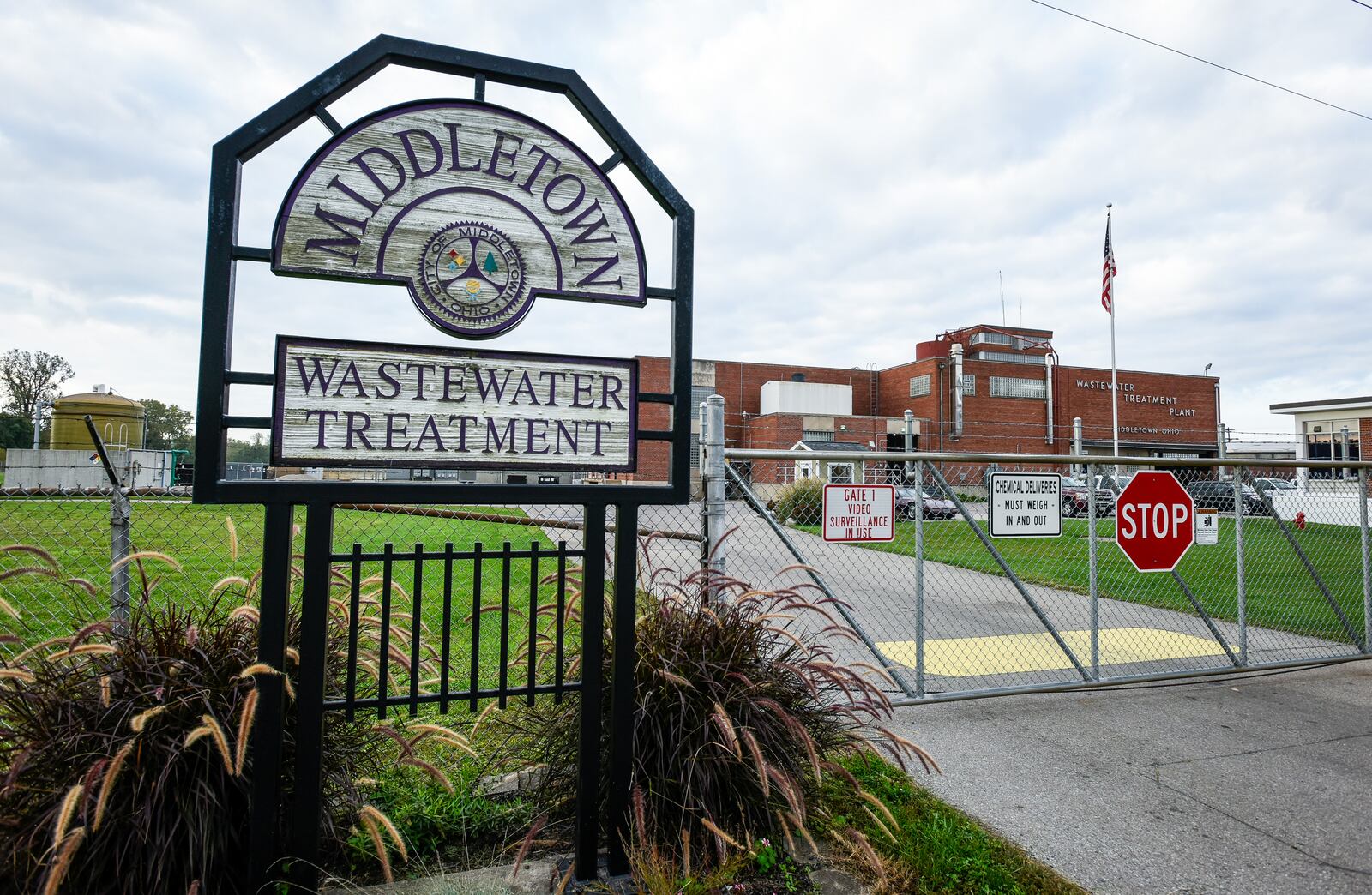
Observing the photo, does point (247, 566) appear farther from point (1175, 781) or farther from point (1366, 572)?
point (1366, 572)

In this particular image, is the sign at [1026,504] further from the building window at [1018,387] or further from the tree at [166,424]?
the tree at [166,424]

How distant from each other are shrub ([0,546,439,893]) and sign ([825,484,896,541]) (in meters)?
3.08

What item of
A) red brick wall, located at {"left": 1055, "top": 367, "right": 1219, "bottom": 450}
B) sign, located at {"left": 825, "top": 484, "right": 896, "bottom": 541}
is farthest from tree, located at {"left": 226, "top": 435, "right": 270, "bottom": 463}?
red brick wall, located at {"left": 1055, "top": 367, "right": 1219, "bottom": 450}

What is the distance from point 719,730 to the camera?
3.35 meters

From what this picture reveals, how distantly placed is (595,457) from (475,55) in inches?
73.2

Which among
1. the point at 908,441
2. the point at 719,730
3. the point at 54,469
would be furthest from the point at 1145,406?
the point at 54,469

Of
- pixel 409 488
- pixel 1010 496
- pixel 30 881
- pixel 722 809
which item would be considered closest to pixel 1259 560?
pixel 1010 496

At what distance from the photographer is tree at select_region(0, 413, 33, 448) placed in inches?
2552

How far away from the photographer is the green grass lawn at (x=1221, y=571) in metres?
9.52

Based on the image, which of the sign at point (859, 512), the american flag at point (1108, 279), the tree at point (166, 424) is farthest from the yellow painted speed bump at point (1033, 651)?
the tree at point (166, 424)

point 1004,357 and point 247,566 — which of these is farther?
point 1004,357

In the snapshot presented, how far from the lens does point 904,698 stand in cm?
559

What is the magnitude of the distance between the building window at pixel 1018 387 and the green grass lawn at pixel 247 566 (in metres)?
44.8

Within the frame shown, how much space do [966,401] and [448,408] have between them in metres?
53.0
